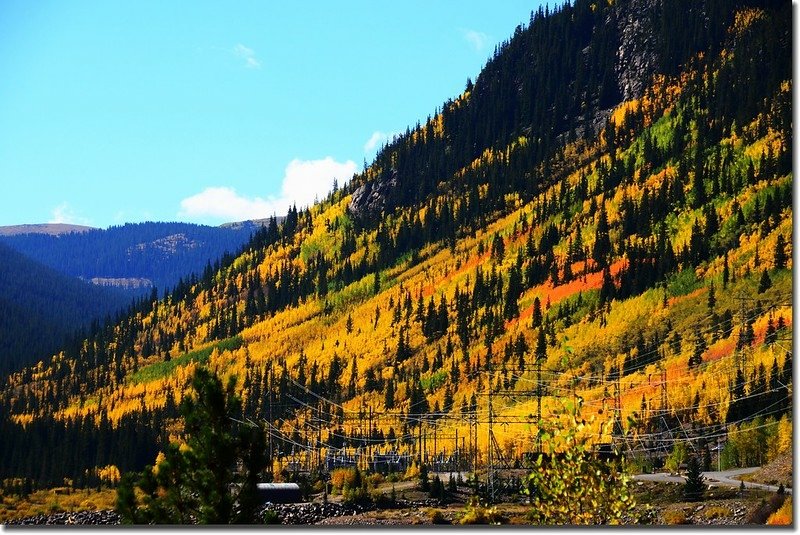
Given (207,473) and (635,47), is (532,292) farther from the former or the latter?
(207,473)

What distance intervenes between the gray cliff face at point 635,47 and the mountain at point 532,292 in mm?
451

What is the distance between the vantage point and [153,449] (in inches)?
3110

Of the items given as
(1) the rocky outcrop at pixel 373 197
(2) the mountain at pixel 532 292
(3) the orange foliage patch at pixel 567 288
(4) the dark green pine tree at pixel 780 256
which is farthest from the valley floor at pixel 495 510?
(1) the rocky outcrop at pixel 373 197

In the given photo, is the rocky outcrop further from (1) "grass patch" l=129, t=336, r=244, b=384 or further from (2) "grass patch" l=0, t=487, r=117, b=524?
(2) "grass patch" l=0, t=487, r=117, b=524

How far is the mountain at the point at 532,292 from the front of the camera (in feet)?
225

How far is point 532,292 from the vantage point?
405ft

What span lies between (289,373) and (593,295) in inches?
1148

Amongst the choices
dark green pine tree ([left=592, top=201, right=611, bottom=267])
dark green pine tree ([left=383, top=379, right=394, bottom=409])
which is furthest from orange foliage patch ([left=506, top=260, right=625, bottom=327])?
dark green pine tree ([left=383, top=379, right=394, bottom=409])

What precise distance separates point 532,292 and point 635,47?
2890 inches

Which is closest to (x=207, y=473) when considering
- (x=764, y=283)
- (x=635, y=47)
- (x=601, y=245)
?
(x=764, y=283)

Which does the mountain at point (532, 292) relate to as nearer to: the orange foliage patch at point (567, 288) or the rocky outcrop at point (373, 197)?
the orange foliage patch at point (567, 288)

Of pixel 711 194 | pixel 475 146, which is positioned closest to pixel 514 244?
pixel 711 194

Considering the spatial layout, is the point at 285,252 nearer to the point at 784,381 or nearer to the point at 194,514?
the point at 784,381

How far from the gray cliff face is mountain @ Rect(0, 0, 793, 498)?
45 centimetres
